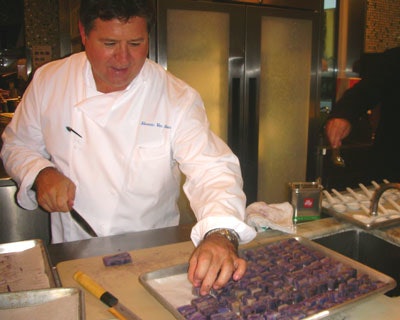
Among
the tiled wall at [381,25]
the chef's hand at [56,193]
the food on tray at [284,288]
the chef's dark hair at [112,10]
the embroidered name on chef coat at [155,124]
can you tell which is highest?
the tiled wall at [381,25]

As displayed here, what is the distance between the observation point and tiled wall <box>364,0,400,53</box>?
4.20 metres

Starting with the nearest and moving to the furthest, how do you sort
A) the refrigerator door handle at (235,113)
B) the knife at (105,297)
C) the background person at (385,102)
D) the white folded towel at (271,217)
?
the knife at (105,297), the white folded towel at (271,217), the background person at (385,102), the refrigerator door handle at (235,113)

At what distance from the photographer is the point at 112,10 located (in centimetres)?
135

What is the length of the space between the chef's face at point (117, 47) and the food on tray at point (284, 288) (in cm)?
73

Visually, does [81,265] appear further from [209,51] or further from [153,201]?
[209,51]

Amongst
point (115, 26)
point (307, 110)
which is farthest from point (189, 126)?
point (307, 110)

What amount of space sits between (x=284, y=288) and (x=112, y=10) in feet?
3.21

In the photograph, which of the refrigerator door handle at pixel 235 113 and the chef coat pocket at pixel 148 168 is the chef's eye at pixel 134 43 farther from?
the refrigerator door handle at pixel 235 113

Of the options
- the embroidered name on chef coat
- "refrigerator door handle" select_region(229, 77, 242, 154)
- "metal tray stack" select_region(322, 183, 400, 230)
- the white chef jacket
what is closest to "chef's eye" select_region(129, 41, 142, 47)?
the white chef jacket

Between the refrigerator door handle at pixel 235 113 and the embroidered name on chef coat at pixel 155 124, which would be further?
the refrigerator door handle at pixel 235 113

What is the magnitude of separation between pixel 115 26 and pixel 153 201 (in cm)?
66

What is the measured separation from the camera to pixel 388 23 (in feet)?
14.1

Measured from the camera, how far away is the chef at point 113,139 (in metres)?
1.39

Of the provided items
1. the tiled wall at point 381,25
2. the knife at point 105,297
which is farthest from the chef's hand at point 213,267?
the tiled wall at point 381,25
